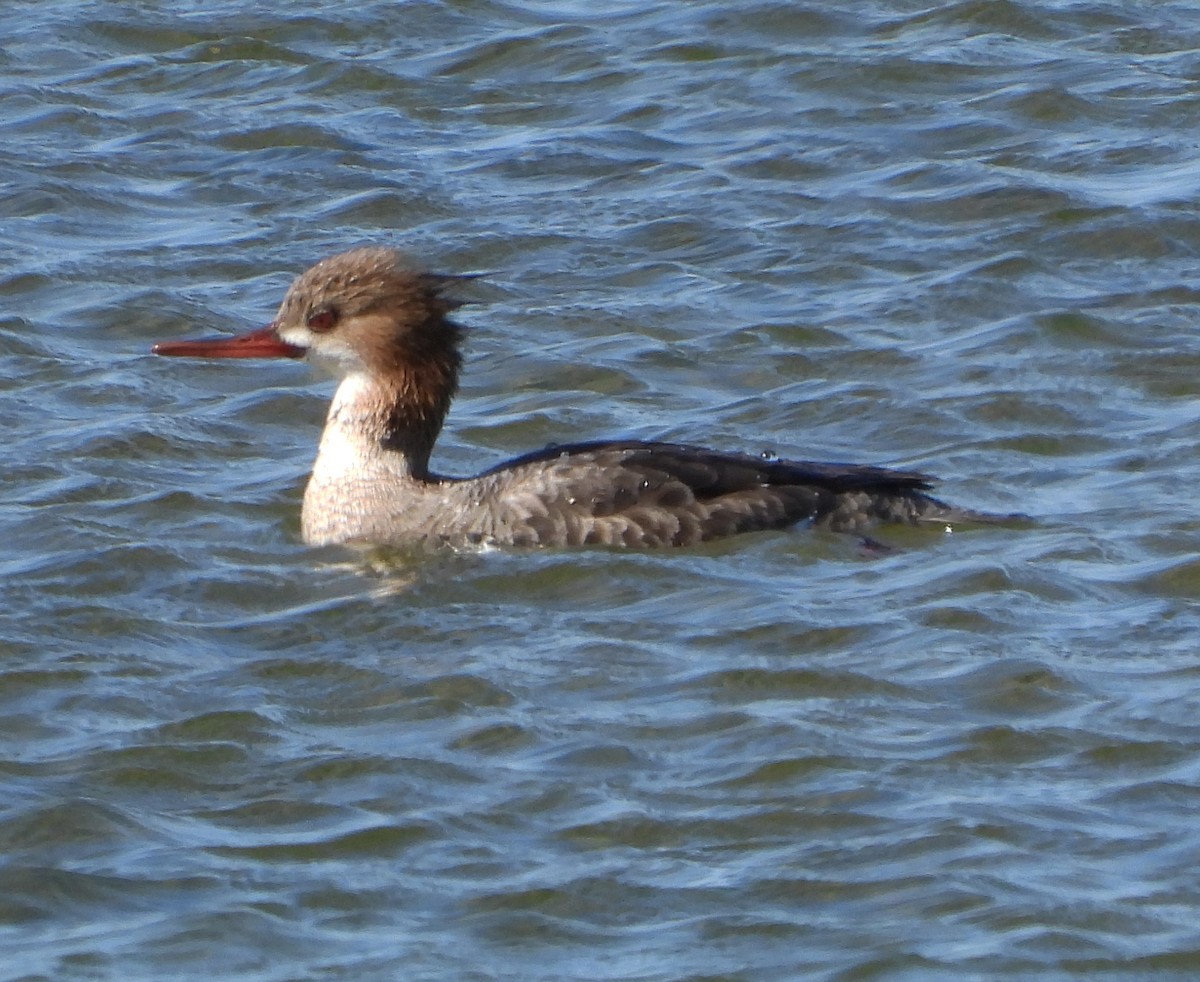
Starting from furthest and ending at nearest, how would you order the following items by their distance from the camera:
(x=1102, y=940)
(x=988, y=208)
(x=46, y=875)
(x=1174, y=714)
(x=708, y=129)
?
(x=708, y=129), (x=988, y=208), (x=1174, y=714), (x=46, y=875), (x=1102, y=940)

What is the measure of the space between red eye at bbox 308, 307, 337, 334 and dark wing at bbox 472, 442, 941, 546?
3.41 ft

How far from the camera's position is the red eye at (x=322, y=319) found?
10805 mm

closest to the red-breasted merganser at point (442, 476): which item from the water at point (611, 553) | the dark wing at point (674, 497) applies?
the dark wing at point (674, 497)

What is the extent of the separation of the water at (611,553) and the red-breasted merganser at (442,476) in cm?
16

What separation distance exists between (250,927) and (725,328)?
6023mm

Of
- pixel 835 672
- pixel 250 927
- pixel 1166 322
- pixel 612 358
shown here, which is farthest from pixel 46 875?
pixel 1166 322

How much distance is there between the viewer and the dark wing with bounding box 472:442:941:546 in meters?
10.1

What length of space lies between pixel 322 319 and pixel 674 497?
1676 millimetres

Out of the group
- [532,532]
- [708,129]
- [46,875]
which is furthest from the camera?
[708,129]

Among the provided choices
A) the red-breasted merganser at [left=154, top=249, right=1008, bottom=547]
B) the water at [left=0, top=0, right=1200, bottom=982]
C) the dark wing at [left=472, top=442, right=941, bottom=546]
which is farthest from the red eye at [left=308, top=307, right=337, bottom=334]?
the dark wing at [left=472, top=442, right=941, bottom=546]

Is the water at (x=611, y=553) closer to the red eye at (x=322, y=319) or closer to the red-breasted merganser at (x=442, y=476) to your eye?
the red-breasted merganser at (x=442, y=476)

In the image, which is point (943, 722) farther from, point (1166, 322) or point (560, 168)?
point (560, 168)

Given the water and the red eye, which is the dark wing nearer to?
the water

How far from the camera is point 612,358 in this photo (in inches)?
484
